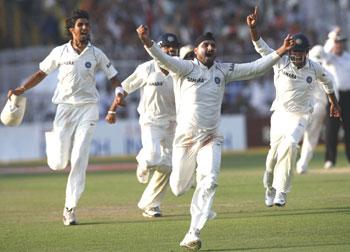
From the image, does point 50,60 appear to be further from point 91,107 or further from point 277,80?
point 277,80

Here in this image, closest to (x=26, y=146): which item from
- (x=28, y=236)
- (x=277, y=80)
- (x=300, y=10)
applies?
(x=300, y=10)

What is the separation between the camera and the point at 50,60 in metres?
12.8

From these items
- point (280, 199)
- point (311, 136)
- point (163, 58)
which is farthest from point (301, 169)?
point (163, 58)

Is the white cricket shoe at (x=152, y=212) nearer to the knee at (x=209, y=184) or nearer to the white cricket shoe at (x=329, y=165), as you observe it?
the knee at (x=209, y=184)

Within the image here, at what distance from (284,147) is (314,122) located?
559 cm

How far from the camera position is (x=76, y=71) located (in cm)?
1266

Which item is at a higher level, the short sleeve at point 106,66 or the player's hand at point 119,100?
the short sleeve at point 106,66

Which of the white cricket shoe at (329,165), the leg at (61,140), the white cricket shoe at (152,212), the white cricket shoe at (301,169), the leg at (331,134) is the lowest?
the white cricket shoe at (329,165)

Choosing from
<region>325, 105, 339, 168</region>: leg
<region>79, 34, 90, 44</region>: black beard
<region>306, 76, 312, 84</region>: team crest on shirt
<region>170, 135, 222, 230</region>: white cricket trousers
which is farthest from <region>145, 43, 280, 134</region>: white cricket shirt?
<region>325, 105, 339, 168</region>: leg

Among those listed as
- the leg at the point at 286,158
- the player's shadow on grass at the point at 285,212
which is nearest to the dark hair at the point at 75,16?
the player's shadow on grass at the point at 285,212

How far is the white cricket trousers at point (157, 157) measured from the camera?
518 inches

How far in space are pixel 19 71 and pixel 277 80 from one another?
16173 mm

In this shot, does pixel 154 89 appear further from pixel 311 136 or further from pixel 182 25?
pixel 182 25

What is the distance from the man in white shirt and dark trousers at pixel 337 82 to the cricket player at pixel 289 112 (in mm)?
5390
